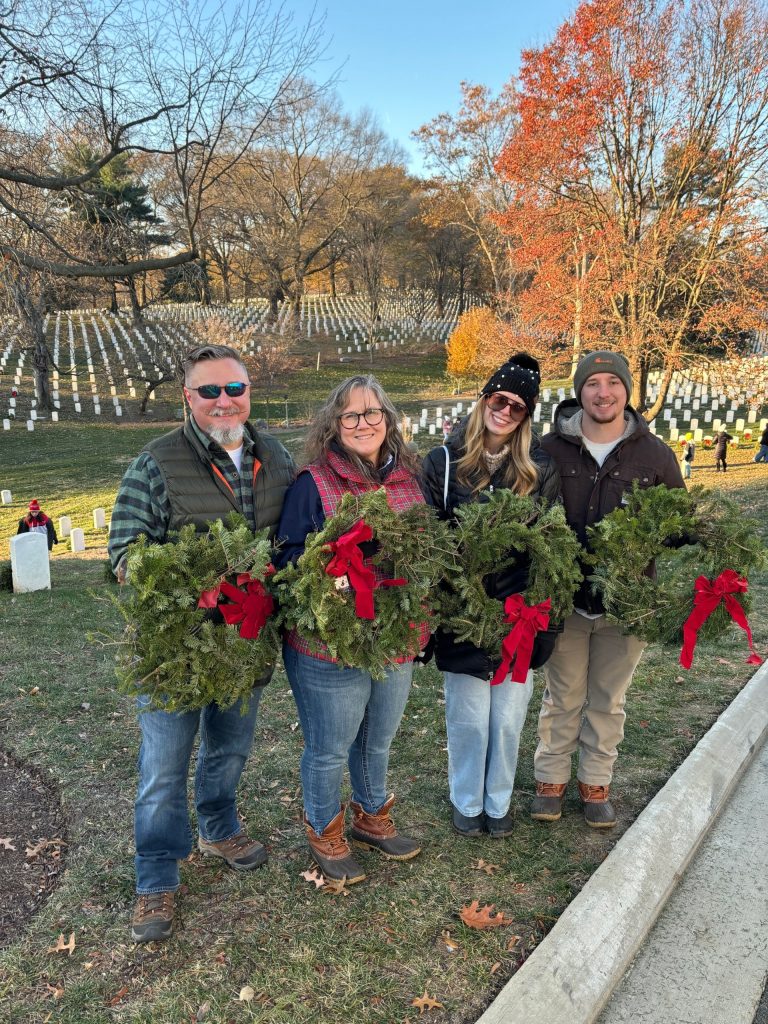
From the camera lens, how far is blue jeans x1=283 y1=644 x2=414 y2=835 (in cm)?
296

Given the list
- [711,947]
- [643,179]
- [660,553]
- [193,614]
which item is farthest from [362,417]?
[643,179]

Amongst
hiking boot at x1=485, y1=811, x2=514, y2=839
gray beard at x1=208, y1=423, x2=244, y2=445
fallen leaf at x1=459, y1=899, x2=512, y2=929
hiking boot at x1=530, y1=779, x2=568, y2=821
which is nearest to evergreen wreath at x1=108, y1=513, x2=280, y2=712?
gray beard at x1=208, y1=423, x2=244, y2=445

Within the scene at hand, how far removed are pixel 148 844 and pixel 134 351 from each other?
37.1 m

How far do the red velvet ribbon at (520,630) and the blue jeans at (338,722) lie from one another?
0.45 meters

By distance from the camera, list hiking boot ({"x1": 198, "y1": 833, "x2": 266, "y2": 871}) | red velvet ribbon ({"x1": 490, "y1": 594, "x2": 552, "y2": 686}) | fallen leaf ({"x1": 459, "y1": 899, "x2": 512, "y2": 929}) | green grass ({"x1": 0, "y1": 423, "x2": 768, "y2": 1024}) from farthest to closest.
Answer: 1. hiking boot ({"x1": 198, "y1": 833, "x2": 266, "y2": 871})
2. red velvet ribbon ({"x1": 490, "y1": 594, "x2": 552, "y2": 686})
3. fallen leaf ({"x1": 459, "y1": 899, "x2": 512, "y2": 929})
4. green grass ({"x1": 0, "y1": 423, "x2": 768, "y2": 1024})

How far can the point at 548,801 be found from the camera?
373cm

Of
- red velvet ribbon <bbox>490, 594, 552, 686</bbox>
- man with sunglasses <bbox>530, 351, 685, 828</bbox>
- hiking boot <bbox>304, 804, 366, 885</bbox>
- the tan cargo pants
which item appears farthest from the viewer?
the tan cargo pants

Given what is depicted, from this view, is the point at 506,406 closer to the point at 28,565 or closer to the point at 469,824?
the point at 469,824

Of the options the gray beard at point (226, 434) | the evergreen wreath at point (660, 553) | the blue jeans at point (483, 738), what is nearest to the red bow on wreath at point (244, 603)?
the gray beard at point (226, 434)

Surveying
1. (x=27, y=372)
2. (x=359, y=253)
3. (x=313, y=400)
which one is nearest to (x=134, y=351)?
(x=27, y=372)

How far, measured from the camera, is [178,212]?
7016 mm

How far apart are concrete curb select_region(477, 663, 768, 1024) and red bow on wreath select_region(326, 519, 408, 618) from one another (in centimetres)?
145

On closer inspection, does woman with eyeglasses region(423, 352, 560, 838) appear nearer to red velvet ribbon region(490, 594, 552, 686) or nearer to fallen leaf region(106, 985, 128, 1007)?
red velvet ribbon region(490, 594, 552, 686)

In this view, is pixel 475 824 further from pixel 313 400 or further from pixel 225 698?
pixel 313 400
